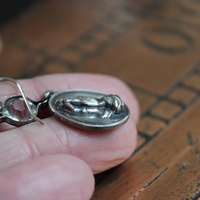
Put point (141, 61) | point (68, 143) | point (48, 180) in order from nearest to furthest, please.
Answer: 1. point (48, 180)
2. point (68, 143)
3. point (141, 61)

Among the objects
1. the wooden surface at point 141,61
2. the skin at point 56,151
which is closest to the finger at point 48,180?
the skin at point 56,151

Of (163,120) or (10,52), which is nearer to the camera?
(163,120)

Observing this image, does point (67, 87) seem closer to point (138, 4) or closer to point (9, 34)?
point (9, 34)

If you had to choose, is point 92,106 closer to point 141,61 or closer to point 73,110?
point 73,110

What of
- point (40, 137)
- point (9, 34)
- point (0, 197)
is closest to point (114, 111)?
point (40, 137)

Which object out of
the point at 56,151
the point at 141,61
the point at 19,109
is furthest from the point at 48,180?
the point at 141,61

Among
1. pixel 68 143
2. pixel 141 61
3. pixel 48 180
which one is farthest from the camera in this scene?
pixel 141 61
